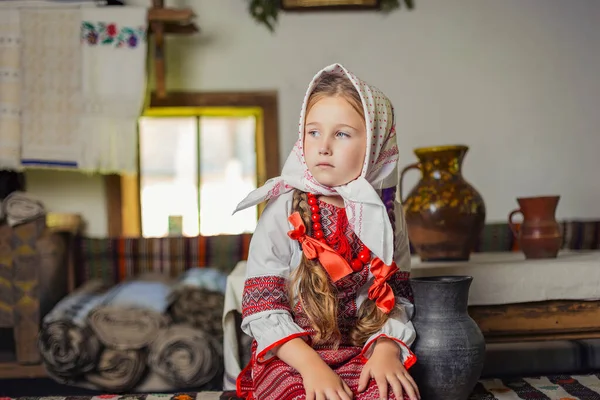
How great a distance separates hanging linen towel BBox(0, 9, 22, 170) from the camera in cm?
267

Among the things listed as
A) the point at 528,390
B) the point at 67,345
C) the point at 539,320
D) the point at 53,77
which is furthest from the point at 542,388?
the point at 53,77

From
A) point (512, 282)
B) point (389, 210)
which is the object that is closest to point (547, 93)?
point (512, 282)

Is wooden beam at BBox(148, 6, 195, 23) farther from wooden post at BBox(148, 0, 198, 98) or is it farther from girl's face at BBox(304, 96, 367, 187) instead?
girl's face at BBox(304, 96, 367, 187)

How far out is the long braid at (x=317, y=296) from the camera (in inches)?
49.3

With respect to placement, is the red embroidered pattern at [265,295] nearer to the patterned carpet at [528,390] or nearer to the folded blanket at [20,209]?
the patterned carpet at [528,390]

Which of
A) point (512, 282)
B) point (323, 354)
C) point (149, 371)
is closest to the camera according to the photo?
point (323, 354)

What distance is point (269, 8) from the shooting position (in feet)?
9.78

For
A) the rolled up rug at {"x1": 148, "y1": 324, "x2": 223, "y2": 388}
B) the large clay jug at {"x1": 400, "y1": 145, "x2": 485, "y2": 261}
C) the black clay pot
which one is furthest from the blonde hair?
the rolled up rug at {"x1": 148, "y1": 324, "x2": 223, "y2": 388}

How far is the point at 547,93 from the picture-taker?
10.1 ft

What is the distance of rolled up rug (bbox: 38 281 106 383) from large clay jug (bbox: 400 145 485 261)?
1270 millimetres

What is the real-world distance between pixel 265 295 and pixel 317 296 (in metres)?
0.11

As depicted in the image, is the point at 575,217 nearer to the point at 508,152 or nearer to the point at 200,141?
the point at 508,152

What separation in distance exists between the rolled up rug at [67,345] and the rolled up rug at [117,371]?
37mm

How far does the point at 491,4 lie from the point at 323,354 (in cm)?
243
